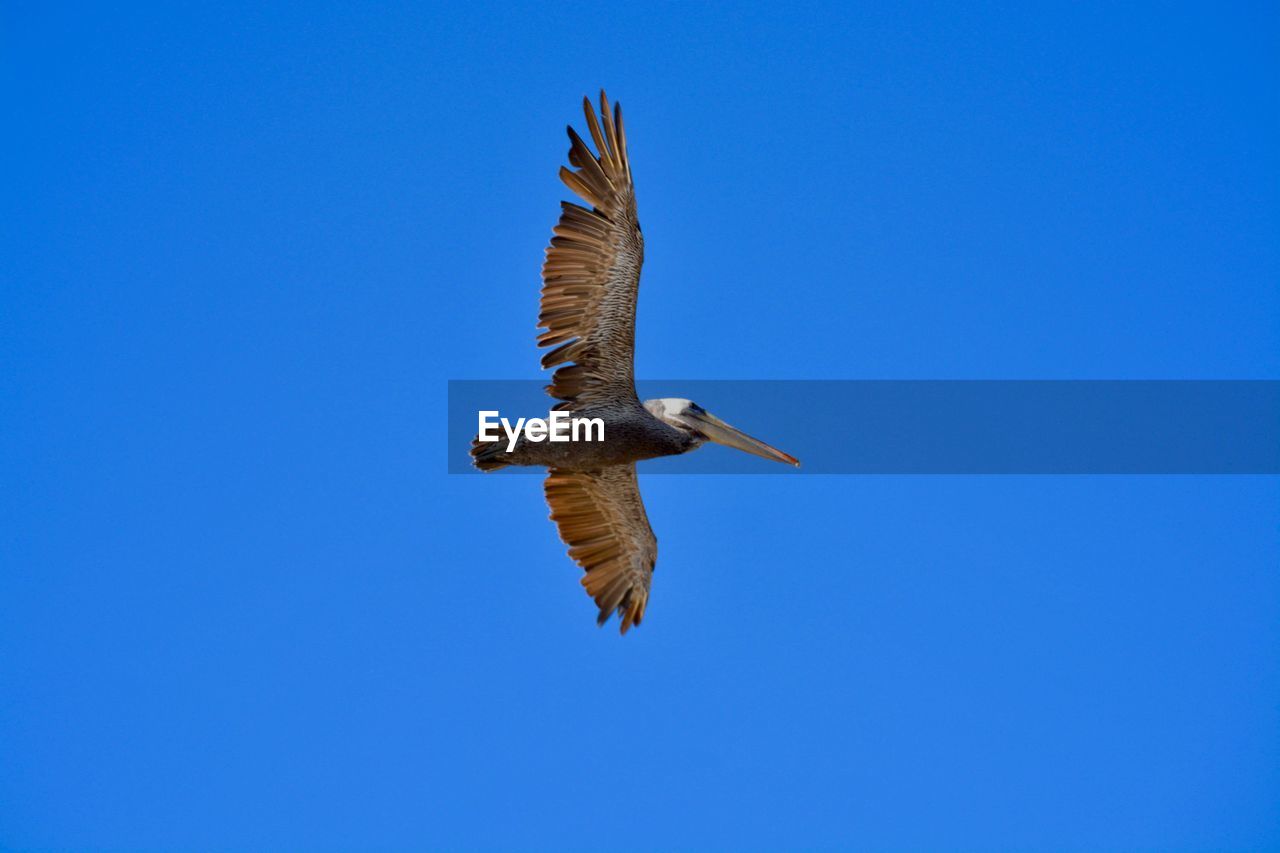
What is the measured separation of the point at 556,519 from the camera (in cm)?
1634

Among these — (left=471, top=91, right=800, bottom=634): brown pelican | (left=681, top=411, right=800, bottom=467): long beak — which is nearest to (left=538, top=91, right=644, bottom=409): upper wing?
(left=471, top=91, right=800, bottom=634): brown pelican

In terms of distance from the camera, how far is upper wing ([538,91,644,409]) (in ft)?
49.8

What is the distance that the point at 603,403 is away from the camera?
15.7m

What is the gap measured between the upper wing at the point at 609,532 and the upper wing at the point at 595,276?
100cm

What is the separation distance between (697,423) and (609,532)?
4.52 ft

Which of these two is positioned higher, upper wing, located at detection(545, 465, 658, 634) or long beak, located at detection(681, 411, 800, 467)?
long beak, located at detection(681, 411, 800, 467)

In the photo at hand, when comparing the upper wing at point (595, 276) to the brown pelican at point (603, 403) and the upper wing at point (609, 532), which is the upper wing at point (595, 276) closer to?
the brown pelican at point (603, 403)

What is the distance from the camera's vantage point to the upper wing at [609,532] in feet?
53.2

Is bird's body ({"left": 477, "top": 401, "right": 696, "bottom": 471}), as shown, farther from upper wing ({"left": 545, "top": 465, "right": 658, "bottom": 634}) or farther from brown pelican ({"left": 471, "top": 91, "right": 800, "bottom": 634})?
upper wing ({"left": 545, "top": 465, "right": 658, "bottom": 634})

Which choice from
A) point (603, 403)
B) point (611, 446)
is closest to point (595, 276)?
point (603, 403)

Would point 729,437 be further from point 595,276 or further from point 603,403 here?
point 595,276

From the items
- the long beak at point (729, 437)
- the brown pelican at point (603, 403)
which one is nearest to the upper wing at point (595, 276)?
the brown pelican at point (603, 403)

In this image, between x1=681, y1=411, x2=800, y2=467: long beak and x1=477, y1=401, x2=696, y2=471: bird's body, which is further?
x1=681, y1=411, x2=800, y2=467: long beak

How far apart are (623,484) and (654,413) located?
762 millimetres
